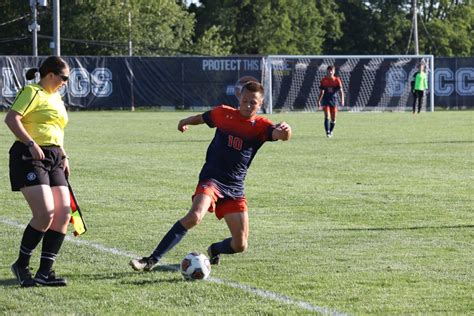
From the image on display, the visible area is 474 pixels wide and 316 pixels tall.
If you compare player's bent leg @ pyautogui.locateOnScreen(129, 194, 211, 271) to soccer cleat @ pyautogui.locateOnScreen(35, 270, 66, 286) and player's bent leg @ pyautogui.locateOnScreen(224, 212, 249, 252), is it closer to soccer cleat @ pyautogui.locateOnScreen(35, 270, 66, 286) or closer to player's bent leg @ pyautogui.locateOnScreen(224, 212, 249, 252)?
player's bent leg @ pyautogui.locateOnScreen(224, 212, 249, 252)

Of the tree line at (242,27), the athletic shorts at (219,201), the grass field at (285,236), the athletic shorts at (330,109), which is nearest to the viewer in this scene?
the grass field at (285,236)

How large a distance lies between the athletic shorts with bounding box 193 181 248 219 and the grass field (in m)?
0.49

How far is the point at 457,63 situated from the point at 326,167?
3315cm

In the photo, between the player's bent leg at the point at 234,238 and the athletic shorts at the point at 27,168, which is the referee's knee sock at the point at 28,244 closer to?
the athletic shorts at the point at 27,168

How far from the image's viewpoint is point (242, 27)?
76.6 meters

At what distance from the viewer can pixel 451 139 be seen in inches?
1057

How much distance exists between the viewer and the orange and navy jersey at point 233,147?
29.6 feet

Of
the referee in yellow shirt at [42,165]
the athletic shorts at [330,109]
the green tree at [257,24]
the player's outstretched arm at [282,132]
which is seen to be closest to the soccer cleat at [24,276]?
the referee in yellow shirt at [42,165]

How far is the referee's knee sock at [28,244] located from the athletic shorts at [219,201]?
4.27 feet

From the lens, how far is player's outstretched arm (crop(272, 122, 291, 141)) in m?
8.69

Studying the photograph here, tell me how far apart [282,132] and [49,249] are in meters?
1.99

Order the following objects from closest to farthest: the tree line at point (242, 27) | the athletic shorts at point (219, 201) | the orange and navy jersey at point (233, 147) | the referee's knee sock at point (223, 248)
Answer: the athletic shorts at point (219, 201)
the orange and navy jersey at point (233, 147)
the referee's knee sock at point (223, 248)
the tree line at point (242, 27)

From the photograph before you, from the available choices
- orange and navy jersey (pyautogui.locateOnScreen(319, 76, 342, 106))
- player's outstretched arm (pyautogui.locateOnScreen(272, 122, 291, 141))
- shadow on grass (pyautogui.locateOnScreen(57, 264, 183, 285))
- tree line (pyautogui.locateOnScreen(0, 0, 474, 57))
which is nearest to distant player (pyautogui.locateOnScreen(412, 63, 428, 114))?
orange and navy jersey (pyautogui.locateOnScreen(319, 76, 342, 106))

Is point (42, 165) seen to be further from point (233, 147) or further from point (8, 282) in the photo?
point (233, 147)
